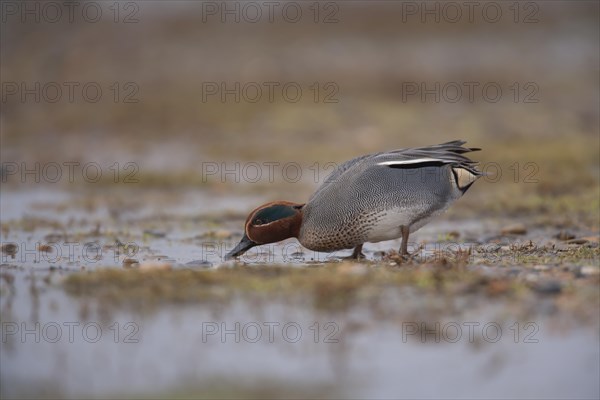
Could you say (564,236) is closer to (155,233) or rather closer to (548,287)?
(548,287)

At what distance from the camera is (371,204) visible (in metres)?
7.47

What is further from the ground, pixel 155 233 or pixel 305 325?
pixel 155 233

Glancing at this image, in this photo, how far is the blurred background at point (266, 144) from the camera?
5.23 meters

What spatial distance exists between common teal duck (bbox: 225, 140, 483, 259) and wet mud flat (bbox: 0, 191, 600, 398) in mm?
235

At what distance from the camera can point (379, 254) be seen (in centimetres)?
835

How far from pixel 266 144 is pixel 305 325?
12462mm

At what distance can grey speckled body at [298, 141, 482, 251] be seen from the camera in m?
7.50

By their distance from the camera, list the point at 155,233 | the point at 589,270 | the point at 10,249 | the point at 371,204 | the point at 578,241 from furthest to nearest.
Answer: the point at 155,233 < the point at 10,249 < the point at 578,241 < the point at 371,204 < the point at 589,270

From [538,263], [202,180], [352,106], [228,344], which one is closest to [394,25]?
[352,106]
